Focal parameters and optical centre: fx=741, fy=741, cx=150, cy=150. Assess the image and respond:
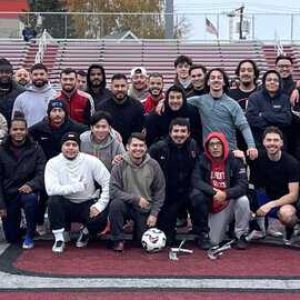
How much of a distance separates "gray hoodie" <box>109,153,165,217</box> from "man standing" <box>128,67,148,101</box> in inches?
62.7

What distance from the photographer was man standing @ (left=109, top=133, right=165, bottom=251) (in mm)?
7664

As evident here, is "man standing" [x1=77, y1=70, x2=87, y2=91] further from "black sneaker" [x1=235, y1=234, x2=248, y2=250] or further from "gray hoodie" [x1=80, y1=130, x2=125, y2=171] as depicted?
"black sneaker" [x1=235, y1=234, x2=248, y2=250]

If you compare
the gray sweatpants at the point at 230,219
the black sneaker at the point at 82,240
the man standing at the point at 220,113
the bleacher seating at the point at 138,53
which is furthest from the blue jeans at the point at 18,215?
the bleacher seating at the point at 138,53

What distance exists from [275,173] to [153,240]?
5.03 feet

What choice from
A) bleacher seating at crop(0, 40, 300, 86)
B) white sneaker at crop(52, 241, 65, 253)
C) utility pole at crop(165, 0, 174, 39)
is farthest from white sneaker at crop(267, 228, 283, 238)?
utility pole at crop(165, 0, 174, 39)

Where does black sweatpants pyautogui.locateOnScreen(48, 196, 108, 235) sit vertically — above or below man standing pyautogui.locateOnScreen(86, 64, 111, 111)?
below

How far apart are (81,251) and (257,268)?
6.01ft

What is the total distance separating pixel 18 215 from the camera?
7.95 meters

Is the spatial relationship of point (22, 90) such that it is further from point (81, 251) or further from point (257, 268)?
point (257, 268)

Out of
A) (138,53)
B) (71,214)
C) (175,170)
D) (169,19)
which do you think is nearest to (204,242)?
(175,170)

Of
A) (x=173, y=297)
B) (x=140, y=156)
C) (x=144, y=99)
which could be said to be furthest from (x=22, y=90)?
(x=173, y=297)

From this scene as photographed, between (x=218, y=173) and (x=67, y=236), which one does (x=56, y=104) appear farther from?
(x=218, y=173)

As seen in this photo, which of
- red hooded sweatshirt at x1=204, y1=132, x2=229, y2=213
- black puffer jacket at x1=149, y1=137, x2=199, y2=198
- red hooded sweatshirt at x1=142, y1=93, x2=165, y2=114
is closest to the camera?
red hooded sweatshirt at x1=204, y1=132, x2=229, y2=213

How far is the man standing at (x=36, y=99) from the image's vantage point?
28.6 feet
